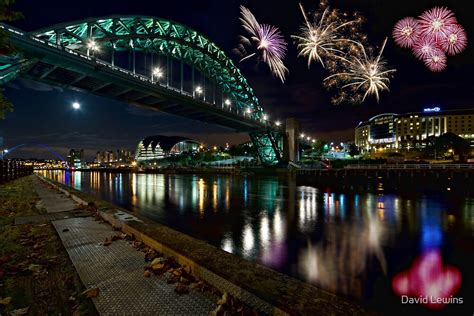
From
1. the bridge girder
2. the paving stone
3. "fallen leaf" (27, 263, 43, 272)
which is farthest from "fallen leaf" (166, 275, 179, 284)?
the bridge girder

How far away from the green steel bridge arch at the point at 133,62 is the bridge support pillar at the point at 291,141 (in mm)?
3558

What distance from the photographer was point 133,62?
37438 mm

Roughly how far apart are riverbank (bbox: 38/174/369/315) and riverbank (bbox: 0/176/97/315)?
1275mm

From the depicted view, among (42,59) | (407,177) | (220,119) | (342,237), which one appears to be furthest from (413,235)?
(220,119)

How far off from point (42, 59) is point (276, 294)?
1139 inches

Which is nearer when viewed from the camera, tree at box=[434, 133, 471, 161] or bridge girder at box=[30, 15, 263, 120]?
bridge girder at box=[30, 15, 263, 120]

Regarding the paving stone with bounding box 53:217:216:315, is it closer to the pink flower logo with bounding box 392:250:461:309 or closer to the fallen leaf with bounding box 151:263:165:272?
the fallen leaf with bounding box 151:263:165:272

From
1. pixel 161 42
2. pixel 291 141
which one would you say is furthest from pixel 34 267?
pixel 291 141

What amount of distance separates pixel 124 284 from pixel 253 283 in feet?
5.51

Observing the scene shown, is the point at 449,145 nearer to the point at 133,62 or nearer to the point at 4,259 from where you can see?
the point at 133,62

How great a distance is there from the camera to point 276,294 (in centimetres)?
279

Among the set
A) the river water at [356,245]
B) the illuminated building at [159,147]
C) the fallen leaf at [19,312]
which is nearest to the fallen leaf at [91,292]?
the fallen leaf at [19,312]

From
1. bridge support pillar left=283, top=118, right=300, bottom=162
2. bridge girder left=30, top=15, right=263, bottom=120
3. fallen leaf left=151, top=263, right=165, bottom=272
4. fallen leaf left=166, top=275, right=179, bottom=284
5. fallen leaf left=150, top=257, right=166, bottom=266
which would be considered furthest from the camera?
bridge support pillar left=283, top=118, right=300, bottom=162

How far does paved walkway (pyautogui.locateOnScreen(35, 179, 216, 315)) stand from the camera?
9.35ft
